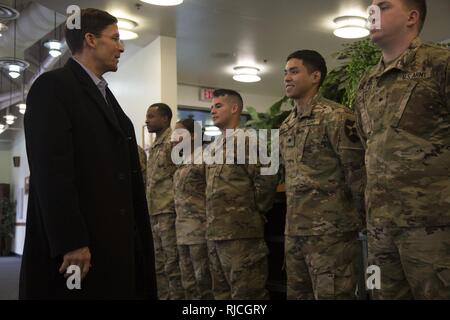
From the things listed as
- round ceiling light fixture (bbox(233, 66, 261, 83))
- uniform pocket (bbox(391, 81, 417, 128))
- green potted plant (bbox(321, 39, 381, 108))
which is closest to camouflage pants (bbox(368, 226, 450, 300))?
uniform pocket (bbox(391, 81, 417, 128))

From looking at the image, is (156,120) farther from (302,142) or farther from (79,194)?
(79,194)

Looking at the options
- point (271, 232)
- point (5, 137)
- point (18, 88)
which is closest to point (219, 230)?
point (271, 232)

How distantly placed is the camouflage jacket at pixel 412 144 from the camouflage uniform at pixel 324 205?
1.48ft

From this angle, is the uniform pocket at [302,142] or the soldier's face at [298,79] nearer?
the uniform pocket at [302,142]

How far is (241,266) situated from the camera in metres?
2.83

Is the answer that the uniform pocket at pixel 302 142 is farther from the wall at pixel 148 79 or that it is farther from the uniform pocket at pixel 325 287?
the wall at pixel 148 79

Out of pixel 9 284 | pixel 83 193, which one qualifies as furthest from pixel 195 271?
pixel 9 284

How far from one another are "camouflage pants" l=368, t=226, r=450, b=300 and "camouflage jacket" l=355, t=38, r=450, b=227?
39mm

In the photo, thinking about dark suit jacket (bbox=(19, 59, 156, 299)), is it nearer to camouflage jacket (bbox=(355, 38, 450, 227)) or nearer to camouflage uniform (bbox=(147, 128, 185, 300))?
camouflage jacket (bbox=(355, 38, 450, 227))

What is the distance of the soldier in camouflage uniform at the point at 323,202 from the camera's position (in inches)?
88.2

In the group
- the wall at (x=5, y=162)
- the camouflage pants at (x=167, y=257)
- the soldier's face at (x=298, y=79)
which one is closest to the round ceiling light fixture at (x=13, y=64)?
the camouflage pants at (x=167, y=257)

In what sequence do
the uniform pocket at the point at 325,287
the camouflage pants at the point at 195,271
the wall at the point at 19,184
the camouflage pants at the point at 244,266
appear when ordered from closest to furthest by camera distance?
the uniform pocket at the point at 325,287
the camouflage pants at the point at 244,266
the camouflage pants at the point at 195,271
the wall at the point at 19,184

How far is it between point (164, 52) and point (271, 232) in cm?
320

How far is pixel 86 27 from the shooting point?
5.87ft
